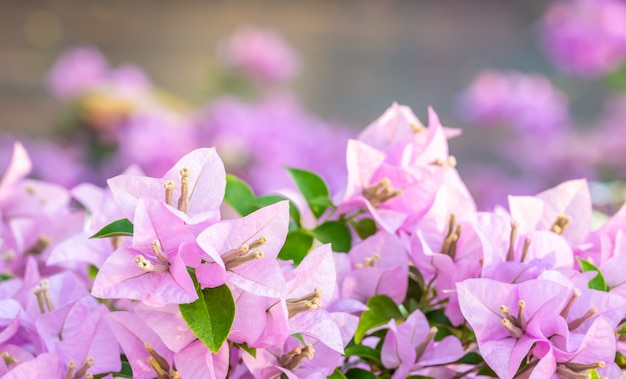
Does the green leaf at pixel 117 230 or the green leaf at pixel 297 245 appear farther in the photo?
the green leaf at pixel 297 245

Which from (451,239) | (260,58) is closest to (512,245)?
(451,239)

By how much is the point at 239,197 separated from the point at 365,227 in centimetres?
9

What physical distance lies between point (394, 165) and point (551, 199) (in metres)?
0.12

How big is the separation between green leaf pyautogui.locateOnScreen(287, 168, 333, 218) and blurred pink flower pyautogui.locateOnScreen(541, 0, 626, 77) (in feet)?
5.14

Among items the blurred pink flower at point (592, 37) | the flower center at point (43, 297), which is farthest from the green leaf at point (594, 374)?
the blurred pink flower at point (592, 37)

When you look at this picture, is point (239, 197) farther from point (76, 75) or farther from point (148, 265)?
point (76, 75)

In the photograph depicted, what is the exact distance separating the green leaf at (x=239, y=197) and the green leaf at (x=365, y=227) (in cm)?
8

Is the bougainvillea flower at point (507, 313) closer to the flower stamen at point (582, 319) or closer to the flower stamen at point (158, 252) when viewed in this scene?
the flower stamen at point (582, 319)

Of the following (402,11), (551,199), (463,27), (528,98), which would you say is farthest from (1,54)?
(551,199)

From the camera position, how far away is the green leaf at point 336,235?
1.89 feet

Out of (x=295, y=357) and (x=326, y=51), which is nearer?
(x=295, y=357)

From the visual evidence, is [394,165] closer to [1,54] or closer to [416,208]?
[416,208]

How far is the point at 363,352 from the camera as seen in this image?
1.73 ft

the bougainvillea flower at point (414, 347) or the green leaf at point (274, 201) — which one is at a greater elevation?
the green leaf at point (274, 201)
